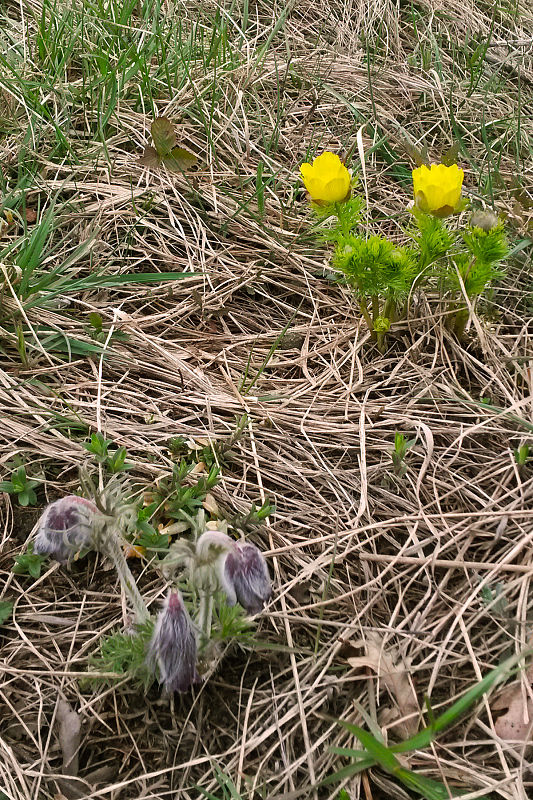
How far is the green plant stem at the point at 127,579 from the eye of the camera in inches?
49.8

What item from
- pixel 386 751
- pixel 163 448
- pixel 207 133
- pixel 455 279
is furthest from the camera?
pixel 207 133

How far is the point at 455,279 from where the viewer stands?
1.82 m

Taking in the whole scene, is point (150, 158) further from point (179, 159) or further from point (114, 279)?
point (114, 279)

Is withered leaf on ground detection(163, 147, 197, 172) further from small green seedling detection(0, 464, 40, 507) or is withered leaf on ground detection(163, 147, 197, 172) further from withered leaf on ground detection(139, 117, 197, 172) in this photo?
small green seedling detection(0, 464, 40, 507)

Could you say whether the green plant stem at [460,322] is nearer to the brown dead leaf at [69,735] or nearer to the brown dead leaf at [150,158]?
the brown dead leaf at [150,158]

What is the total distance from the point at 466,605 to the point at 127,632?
0.65 meters

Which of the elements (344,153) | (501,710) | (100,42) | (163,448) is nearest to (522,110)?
(344,153)

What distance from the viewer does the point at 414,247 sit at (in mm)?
1868

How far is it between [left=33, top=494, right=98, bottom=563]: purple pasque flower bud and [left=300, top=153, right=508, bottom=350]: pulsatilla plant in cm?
87

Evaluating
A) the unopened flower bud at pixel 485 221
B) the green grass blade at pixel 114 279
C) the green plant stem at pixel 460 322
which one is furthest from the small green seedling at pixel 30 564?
the unopened flower bud at pixel 485 221

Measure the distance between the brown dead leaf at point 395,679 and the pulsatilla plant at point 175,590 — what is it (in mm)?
217

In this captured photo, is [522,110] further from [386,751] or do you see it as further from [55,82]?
[386,751]

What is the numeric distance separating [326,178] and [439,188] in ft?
0.91

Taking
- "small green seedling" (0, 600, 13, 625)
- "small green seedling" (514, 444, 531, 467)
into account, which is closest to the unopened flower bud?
"small green seedling" (514, 444, 531, 467)
